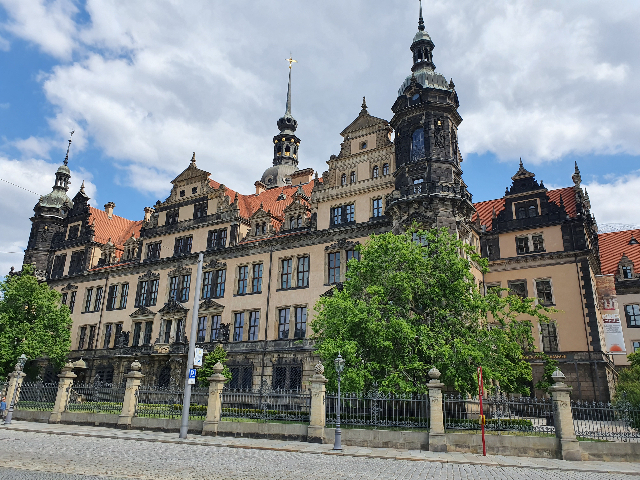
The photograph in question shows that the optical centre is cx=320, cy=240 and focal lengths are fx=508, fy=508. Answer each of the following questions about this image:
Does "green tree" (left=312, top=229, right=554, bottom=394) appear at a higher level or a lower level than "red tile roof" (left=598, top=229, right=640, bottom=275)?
lower

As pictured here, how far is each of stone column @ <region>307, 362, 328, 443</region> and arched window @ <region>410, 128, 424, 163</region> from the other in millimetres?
19802

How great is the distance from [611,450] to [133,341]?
131 ft

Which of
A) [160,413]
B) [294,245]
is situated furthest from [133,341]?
[160,413]

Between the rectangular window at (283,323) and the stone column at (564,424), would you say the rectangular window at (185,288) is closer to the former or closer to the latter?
the rectangular window at (283,323)

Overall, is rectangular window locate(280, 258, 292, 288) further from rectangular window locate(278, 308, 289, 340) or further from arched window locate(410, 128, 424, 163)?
arched window locate(410, 128, 424, 163)

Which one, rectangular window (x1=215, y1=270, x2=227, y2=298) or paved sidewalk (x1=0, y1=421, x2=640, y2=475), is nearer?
paved sidewalk (x1=0, y1=421, x2=640, y2=475)

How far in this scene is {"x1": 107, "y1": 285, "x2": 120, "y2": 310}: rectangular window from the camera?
1957 inches

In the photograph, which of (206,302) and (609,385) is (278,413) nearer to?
(206,302)

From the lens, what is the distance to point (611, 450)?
711 inches

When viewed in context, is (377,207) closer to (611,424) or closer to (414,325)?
(414,325)

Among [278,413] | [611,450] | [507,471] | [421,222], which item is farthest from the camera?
[421,222]

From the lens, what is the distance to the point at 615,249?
54.2 m

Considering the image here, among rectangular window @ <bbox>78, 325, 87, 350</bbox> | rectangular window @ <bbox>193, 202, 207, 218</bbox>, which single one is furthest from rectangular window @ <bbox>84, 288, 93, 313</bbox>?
rectangular window @ <bbox>193, 202, 207, 218</bbox>

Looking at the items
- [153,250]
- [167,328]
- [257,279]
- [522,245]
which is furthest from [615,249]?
[153,250]
